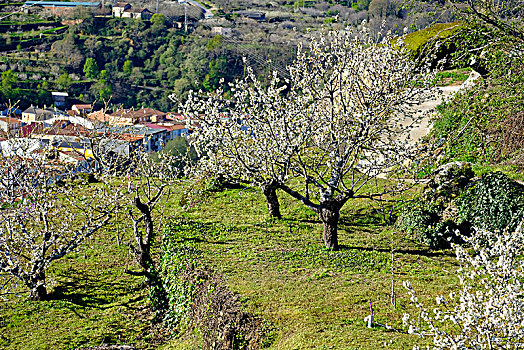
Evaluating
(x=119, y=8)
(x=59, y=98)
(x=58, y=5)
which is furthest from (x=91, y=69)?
(x=58, y=5)

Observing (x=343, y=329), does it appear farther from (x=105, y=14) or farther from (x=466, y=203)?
(x=105, y=14)

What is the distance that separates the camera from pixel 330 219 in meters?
9.38

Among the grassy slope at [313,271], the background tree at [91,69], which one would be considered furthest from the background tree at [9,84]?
the grassy slope at [313,271]

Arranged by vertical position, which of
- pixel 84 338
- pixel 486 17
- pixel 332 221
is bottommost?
pixel 84 338

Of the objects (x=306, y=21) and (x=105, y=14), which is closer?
(x=306, y=21)

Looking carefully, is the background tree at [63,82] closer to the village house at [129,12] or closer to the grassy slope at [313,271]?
the village house at [129,12]

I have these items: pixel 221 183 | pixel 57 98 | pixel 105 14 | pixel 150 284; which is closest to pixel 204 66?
pixel 57 98

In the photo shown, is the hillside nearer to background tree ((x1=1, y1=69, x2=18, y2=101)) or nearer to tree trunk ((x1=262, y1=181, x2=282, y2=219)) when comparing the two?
tree trunk ((x1=262, y1=181, x2=282, y2=219))

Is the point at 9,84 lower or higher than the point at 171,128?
higher

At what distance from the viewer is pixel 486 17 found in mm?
8414

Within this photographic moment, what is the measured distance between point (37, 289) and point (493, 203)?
358 inches

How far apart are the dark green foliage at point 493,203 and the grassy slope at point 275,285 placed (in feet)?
3.31

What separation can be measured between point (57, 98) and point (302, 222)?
54021mm

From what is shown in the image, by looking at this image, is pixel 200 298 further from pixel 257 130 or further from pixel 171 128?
pixel 171 128
